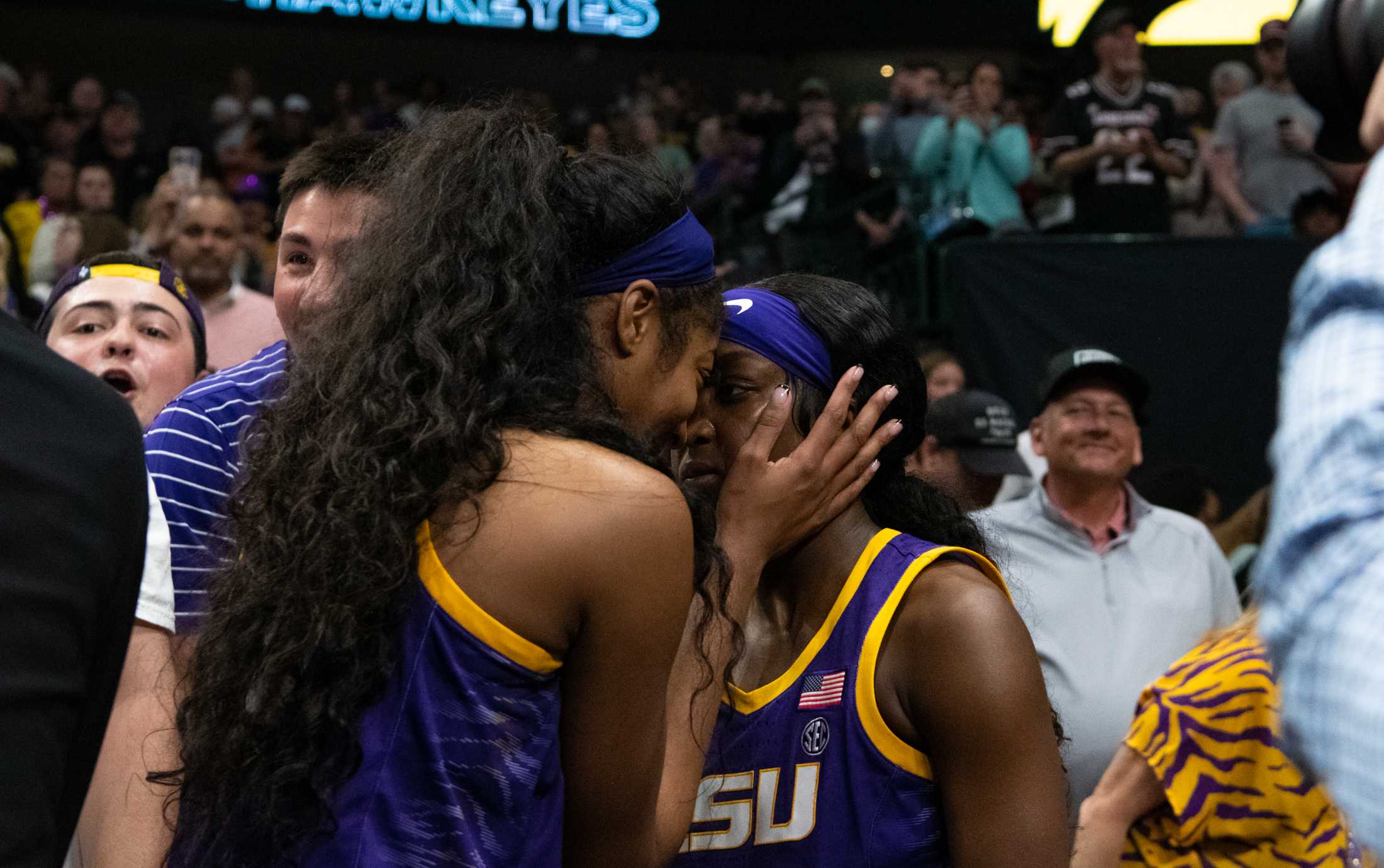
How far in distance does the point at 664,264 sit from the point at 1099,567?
294cm

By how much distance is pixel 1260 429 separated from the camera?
6.86 m

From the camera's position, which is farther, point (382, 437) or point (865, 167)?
point (865, 167)

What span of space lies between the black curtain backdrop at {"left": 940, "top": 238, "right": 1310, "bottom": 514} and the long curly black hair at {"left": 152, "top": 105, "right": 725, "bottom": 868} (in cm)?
515

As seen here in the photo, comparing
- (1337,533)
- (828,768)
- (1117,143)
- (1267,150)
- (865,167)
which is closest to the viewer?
(1337,533)

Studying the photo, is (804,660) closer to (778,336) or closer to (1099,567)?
(778,336)

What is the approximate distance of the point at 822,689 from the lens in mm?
1991

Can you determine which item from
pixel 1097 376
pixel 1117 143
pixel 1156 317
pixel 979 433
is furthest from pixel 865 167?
pixel 1097 376

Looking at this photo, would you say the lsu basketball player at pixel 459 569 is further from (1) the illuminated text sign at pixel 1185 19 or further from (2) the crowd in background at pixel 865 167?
(1) the illuminated text sign at pixel 1185 19

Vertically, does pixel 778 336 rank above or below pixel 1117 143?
below

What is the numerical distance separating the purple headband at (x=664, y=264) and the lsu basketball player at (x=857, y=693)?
350mm

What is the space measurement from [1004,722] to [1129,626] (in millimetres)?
2511

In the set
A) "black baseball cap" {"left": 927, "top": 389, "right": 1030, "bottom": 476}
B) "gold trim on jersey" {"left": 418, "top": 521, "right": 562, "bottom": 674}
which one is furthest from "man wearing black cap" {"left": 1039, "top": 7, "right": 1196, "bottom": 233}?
"gold trim on jersey" {"left": 418, "top": 521, "right": 562, "bottom": 674}

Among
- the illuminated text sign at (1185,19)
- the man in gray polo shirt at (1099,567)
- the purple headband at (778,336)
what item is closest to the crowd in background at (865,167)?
the illuminated text sign at (1185,19)

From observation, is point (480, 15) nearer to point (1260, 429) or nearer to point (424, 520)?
point (1260, 429)
